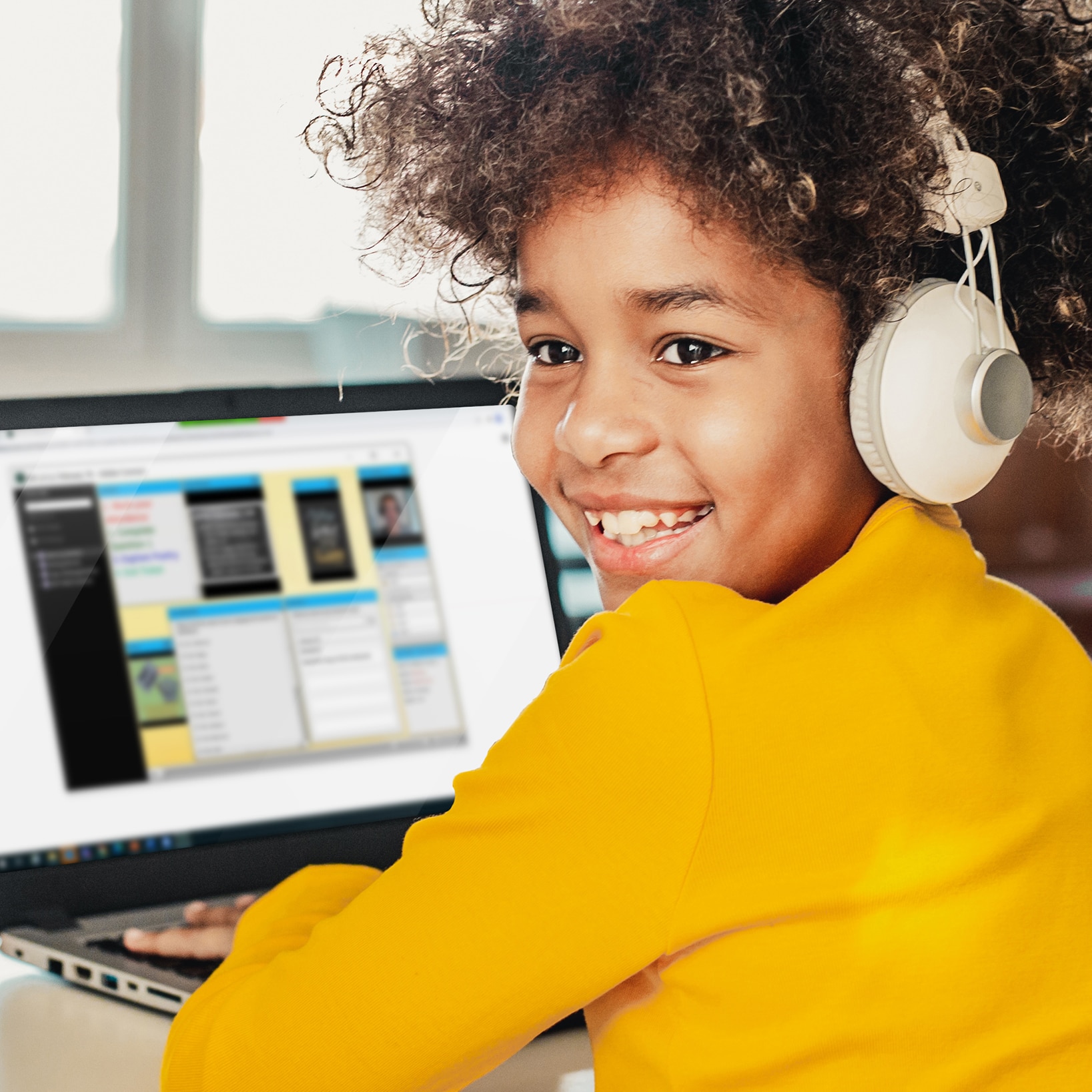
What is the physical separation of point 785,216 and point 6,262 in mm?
1208

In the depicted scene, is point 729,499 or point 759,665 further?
point 729,499

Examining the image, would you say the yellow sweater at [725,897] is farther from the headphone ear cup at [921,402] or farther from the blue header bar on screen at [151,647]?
the blue header bar on screen at [151,647]

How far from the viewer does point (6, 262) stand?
4.82ft

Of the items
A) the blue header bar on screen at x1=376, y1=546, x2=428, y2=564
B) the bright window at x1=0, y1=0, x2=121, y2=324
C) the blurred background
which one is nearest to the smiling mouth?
the blue header bar on screen at x1=376, y1=546, x2=428, y2=564

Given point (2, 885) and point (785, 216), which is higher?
point (785, 216)

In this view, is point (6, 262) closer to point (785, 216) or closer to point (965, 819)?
point (785, 216)

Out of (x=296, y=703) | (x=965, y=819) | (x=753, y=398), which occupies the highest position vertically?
(x=753, y=398)

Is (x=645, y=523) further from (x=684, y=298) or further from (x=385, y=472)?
(x=385, y=472)

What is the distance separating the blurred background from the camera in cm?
141

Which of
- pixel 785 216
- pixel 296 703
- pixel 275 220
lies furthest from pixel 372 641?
pixel 275 220

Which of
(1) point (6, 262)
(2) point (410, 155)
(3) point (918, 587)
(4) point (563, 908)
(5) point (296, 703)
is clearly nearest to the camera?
(4) point (563, 908)

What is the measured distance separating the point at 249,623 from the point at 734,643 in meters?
0.49

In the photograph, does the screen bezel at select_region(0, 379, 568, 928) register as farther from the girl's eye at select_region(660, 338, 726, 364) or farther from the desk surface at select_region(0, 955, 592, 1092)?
the girl's eye at select_region(660, 338, 726, 364)

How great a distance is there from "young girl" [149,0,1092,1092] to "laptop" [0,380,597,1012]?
17cm
